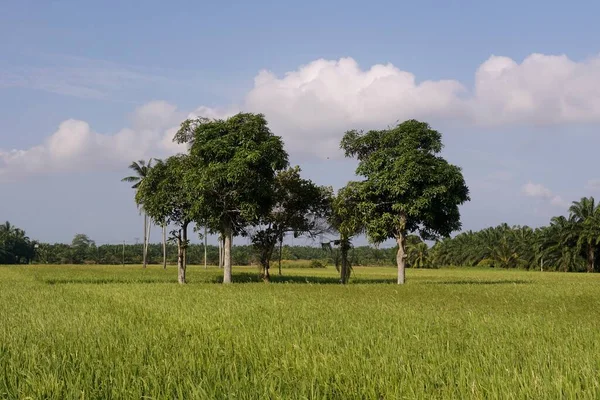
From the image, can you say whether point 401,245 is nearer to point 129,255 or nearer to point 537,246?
point 537,246

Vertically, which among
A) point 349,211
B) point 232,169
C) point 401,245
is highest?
point 232,169

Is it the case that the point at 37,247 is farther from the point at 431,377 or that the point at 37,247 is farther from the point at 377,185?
the point at 431,377

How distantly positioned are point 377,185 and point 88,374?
31.9 meters

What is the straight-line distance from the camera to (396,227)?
126 feet

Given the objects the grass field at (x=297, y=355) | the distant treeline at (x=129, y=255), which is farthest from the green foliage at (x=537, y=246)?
the grass field at (x=297, y=355)

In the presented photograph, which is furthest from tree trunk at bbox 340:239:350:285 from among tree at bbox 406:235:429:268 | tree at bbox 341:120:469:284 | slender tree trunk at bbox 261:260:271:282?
tree at bbox 406:235:429:268

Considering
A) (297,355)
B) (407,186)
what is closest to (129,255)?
(407,186)

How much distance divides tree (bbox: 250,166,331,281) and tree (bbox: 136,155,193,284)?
5.66m

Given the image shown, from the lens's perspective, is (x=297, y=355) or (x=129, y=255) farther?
(x=129, y=255)

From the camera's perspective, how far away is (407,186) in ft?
120

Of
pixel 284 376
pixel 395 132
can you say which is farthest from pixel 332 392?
pixel 395 132

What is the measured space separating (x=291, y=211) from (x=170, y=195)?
9.29 meters

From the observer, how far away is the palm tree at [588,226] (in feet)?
260

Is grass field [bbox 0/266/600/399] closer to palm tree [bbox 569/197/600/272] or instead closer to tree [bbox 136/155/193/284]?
tree [bbox 136/155/193/284]
